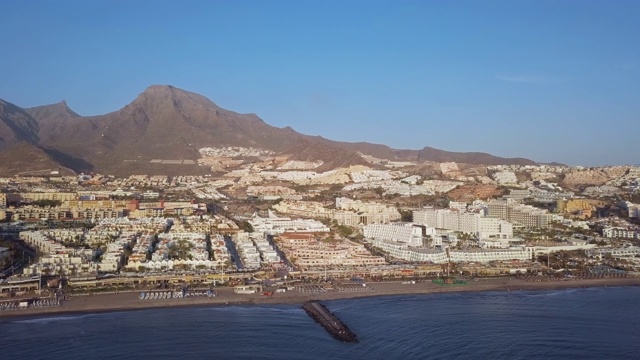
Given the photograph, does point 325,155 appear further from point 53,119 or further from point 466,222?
point 53,119

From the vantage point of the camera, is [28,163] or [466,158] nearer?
[28,163]

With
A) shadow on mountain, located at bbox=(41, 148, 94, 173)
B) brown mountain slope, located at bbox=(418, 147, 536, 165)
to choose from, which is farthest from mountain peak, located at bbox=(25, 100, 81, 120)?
brown mountain slope, located at bbox=(418, 147, 536, 165)

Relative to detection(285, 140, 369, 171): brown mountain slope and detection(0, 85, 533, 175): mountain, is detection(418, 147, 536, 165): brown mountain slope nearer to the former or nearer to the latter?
detection(0, 85, 533, 175): mountain

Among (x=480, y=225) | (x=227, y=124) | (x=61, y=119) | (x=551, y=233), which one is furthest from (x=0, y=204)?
(x=61, y=119)

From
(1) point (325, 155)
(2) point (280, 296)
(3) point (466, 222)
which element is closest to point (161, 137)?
(1) point (325, 155)

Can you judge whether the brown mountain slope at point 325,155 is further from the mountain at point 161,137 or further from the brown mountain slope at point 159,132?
the brown mountain slope at point 159,132

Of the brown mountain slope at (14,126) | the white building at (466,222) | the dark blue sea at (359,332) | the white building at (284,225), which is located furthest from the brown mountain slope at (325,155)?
the dark blue sea at (359,332)
